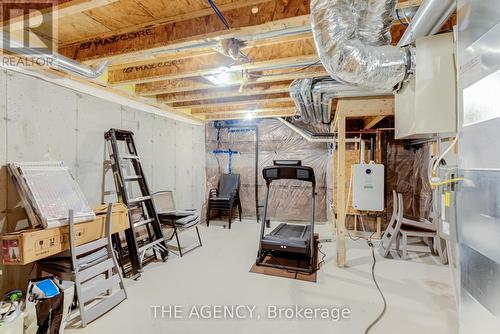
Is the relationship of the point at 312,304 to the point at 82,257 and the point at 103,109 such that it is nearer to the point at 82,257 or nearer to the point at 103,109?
the point at 82,257

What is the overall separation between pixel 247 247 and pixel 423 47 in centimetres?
314

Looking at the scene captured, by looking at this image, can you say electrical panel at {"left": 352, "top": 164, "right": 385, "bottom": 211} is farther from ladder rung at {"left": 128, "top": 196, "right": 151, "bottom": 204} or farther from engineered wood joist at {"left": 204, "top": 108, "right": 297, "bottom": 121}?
ladder rung at {"left": 128, "top": 196, "right": 151, "bottom": 204}

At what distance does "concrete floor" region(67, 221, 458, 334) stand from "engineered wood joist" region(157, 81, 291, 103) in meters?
2.28

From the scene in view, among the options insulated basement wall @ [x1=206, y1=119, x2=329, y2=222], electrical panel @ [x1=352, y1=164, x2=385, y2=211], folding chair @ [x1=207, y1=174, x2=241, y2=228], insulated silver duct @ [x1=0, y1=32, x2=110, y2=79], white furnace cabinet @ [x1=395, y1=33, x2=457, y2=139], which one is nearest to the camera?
white furnace cabinet @ [x1=395, y1=33, x2=457, y2=139]

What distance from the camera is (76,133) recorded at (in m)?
2.74

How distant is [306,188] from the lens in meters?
5.09

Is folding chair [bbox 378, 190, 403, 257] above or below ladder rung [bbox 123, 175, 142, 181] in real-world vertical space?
below

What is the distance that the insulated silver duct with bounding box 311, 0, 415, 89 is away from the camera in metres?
1.37

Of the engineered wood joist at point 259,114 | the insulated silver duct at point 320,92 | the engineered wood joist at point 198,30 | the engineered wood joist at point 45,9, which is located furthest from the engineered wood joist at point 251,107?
the engineered wood joist at point 45,9

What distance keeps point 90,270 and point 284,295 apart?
177 cm

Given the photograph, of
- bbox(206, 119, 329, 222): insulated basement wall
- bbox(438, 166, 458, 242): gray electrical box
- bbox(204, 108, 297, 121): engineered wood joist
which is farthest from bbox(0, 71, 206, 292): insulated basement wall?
bbox(438, 166, 458, 242): gray electrical box

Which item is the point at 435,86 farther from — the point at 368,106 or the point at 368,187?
the point at 368,187

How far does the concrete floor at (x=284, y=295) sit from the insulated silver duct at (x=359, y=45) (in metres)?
1.94

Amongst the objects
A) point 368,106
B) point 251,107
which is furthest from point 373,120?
point 251,107
